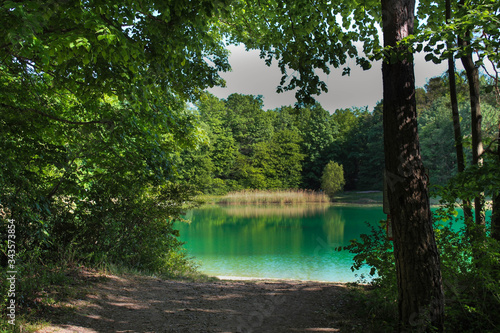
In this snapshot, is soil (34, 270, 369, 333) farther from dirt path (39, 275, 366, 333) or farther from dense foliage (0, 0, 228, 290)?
dense foliage (0, 0, 228, 290)

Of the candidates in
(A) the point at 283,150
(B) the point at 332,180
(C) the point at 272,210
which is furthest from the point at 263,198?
(A) the point at 283,150

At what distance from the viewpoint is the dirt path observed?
3590 mm

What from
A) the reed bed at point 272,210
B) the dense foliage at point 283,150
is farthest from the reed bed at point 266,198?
the dense foliage at point 283,150

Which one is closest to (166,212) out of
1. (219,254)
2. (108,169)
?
(108,169)

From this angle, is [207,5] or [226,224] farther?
[226,224]

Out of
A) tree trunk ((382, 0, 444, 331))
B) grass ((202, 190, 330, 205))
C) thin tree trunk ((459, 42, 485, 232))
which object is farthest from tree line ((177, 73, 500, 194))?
tree trunk ((382, 0, 444, 331))

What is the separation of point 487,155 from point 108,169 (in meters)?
4.64

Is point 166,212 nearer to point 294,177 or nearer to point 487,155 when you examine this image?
point 487,155

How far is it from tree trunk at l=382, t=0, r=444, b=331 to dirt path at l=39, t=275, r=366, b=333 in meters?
0.77

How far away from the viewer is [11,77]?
4.73 meters

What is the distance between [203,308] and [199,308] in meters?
0.05

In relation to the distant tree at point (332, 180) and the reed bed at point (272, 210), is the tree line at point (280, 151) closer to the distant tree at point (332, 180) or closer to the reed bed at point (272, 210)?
the distant tree at point (332, 180)

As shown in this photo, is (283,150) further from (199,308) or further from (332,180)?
(199,308)

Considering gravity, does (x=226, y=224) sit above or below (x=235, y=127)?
below
